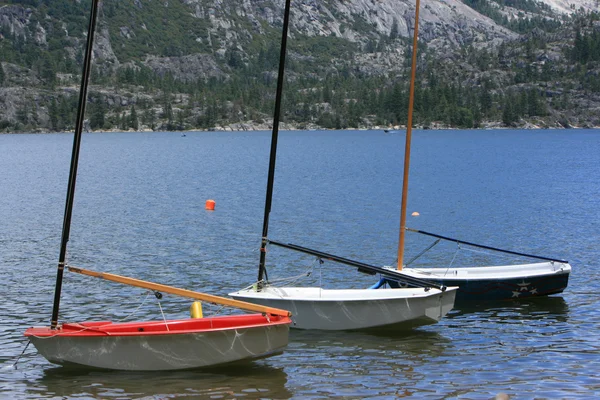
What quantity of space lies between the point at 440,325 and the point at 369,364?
5.40 meters

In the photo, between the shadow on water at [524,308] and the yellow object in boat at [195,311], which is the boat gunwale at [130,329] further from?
the shadow on water at [524,308]

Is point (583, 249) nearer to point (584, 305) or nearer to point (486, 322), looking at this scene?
point (584, 305)

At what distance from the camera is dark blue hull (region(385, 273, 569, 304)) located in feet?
101

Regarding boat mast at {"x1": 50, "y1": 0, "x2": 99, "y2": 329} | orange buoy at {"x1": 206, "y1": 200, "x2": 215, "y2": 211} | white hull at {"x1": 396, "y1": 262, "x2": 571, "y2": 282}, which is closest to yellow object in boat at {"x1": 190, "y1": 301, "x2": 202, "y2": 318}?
boat mast at {"x1": 50, "y1": 0, "x2": 99, "y2": 329}

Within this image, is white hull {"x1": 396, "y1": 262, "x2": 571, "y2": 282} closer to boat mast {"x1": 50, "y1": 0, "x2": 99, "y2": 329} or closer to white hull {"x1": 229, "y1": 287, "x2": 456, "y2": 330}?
white hull {"x1": 229, "y1": 287, "x2": 456, "y2": 330}

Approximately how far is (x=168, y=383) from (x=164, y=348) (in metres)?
1.03

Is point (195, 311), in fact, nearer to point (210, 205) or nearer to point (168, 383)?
point (168, 383)

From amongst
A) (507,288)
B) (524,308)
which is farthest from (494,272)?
(524,308)

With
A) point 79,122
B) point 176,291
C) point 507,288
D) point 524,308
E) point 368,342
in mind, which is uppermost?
point 79,122

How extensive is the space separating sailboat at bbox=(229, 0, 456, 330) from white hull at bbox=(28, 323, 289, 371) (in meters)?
4.05

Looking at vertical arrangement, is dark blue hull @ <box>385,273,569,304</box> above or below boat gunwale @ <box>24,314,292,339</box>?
above

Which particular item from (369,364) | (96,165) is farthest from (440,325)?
(96,165)

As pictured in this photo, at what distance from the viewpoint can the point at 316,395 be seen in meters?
21.1

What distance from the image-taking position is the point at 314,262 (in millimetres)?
31172
